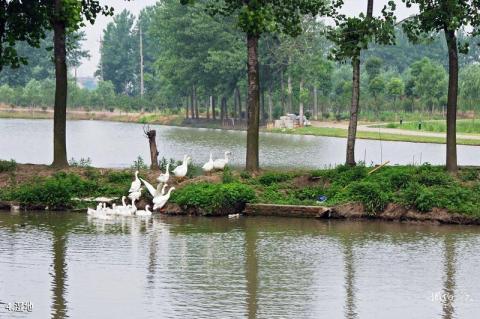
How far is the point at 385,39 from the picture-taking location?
31000 millimetres

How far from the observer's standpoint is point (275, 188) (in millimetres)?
30219

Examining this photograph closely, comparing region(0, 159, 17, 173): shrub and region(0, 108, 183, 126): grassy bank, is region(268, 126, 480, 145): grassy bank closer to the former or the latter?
region(0, 159, 17, 173): shrub

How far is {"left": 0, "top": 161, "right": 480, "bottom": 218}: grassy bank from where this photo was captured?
28.6 meters

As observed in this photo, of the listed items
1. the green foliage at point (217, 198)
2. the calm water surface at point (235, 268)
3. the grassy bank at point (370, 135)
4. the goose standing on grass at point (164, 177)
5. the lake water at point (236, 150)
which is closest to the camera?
the calm water surface at point (235, 268)

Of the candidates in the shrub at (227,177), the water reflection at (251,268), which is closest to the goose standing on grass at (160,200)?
the shrub at (227,177)

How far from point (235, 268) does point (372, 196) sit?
818 cm

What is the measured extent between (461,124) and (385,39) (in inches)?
1967

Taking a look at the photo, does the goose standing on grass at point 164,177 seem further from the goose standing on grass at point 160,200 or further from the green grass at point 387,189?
the green grass at point 387,189

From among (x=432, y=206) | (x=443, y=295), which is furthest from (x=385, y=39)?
(x=443, y=295)

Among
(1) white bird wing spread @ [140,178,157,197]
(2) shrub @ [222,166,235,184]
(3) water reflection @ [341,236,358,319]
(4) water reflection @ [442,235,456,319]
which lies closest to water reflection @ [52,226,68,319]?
(1) white bird wing spread @ [140,178,157,197]

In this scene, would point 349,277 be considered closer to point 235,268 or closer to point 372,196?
point 235,268

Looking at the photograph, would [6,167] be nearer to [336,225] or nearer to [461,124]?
[336,225]

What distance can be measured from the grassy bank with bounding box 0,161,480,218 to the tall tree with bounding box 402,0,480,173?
107 cm

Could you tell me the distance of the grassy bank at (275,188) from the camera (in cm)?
2856
